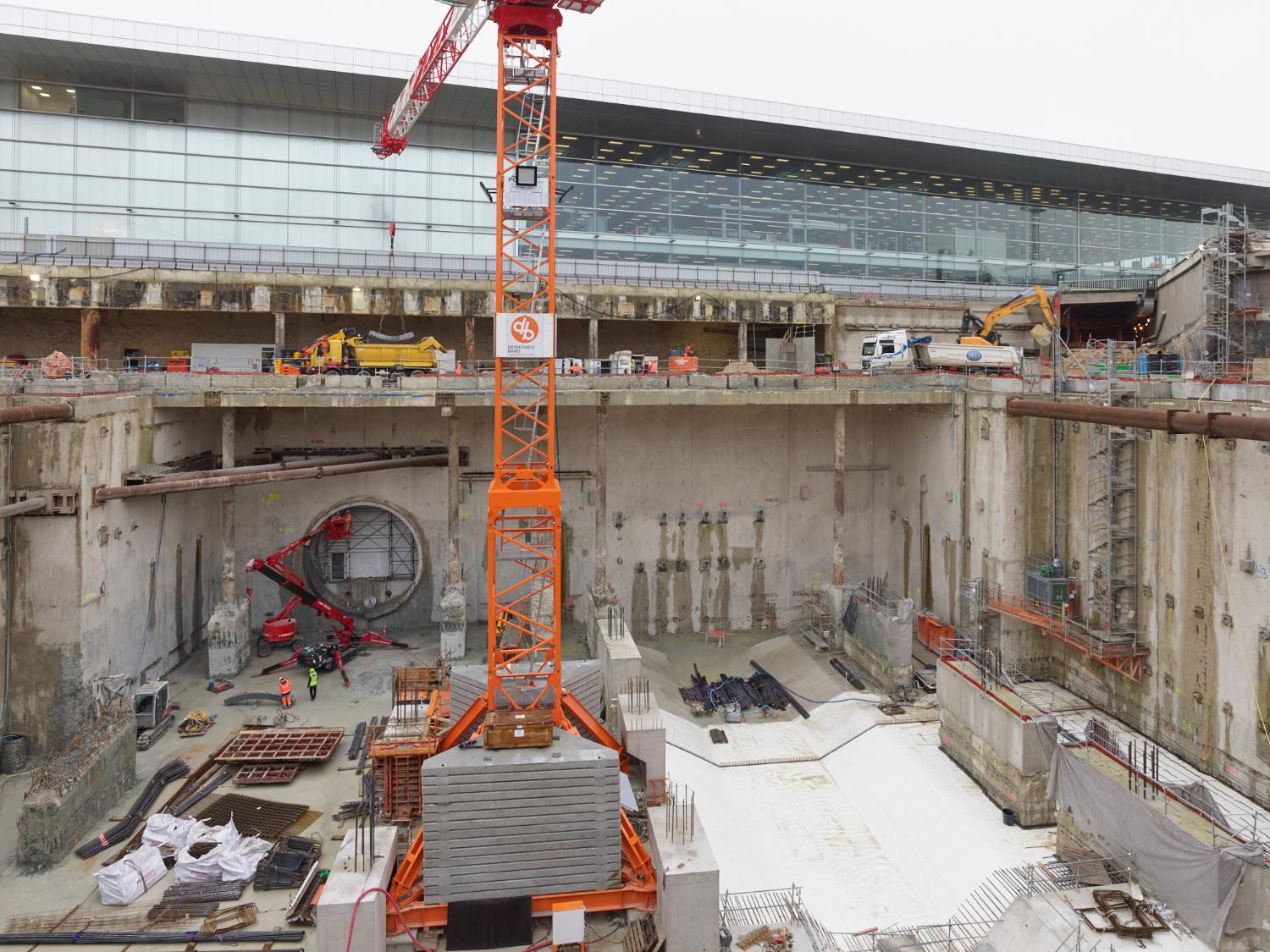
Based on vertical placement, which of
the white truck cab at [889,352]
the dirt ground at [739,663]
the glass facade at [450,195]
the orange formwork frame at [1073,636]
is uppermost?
the glass facade at [450,195]

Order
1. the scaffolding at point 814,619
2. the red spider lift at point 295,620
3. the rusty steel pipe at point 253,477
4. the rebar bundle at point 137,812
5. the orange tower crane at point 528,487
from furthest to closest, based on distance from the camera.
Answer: the scaffolding at point 814,619 < the red spider lift at point 295,620 < the rusty steel pipe at point 253,477 < the rebar bundle at point 137,812 < the orange tower crane at point 528,487

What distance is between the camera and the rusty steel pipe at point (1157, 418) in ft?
48.1

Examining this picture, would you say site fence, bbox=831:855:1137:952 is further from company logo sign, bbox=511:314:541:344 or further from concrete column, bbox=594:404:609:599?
concrete column, bbox=594:404:609:599

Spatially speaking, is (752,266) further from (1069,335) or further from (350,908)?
(350,908)

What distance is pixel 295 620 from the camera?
2619 centimetres

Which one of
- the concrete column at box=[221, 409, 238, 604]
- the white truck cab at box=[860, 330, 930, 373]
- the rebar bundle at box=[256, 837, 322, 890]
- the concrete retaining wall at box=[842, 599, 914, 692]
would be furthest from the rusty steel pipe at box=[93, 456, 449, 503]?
the white truck cab at box=[860, 330, 930, 373]

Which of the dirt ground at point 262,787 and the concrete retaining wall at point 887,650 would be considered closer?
the dirt ground at point 262,787

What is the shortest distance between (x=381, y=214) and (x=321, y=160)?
9.98 ft

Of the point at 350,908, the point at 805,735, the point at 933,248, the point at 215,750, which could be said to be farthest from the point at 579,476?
the point at 933,248

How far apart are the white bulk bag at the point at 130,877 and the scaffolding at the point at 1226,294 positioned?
32722 mm

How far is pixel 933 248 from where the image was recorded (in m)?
41.3

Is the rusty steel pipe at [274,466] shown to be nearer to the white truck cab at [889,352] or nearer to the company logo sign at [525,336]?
the company logo sign at [525,336]

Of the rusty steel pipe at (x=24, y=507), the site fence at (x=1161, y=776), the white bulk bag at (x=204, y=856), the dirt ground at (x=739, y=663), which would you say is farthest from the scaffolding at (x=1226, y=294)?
the rusty steel pipe at (x=24, y=507)

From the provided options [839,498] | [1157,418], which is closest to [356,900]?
[1157,418]
